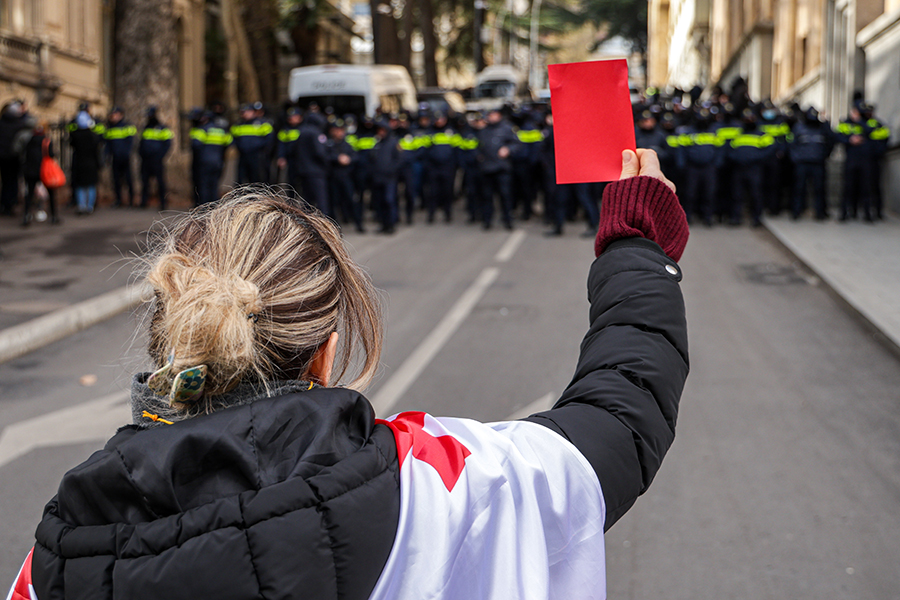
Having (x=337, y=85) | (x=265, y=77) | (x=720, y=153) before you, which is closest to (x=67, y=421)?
(x=720, y=153)

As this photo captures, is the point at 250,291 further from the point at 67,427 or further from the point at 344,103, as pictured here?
the point at 344,103

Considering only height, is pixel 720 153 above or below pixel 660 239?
above

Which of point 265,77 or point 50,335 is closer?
point 50,335


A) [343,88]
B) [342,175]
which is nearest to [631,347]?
[342,175]

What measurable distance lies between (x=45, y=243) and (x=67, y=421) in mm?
7879

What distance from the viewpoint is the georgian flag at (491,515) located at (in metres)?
1.30

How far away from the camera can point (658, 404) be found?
1.59 metres

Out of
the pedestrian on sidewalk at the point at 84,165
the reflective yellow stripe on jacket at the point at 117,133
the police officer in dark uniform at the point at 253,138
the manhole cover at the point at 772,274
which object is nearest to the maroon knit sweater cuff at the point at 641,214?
the manhole cover at the point at 772,274

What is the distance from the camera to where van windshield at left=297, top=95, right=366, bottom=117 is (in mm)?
22328

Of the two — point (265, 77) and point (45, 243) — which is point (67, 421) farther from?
point (265, 77)

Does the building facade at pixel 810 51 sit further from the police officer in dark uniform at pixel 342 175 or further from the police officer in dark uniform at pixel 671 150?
the police officer in dark uniform at pixel 342 175

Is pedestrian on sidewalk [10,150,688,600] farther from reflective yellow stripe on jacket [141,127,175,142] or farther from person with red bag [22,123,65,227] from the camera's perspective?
reflective yellow stripe on jacket [141,127,175,142]

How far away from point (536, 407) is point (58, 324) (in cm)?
460

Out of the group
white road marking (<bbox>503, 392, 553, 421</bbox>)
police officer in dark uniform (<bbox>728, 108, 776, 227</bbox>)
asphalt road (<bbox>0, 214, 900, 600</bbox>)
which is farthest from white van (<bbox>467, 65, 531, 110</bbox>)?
white road marking (<bbox>503, 392, 553, 421</bbox>)
